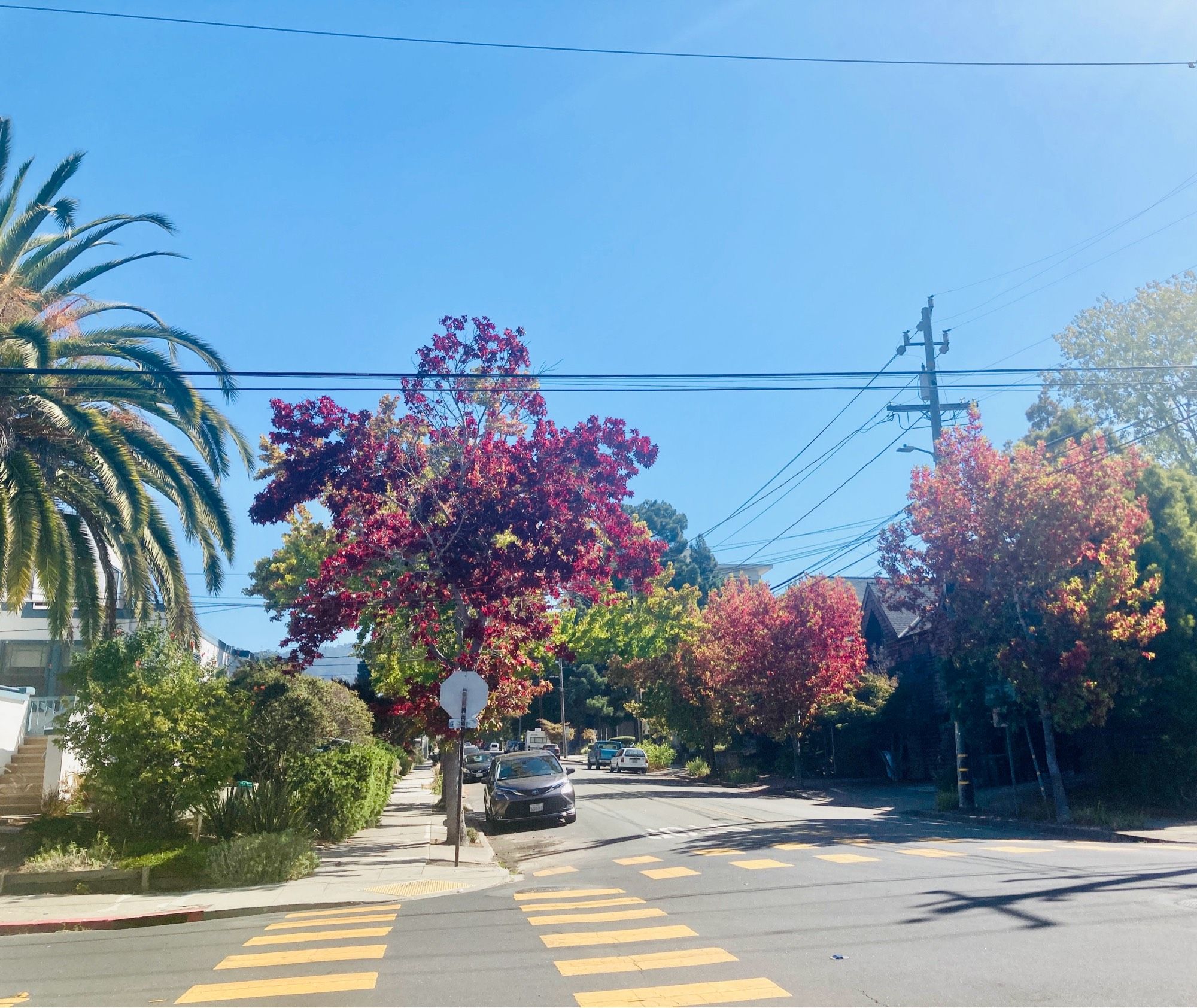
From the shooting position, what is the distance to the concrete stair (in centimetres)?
1972

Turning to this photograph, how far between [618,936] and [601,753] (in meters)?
44.9

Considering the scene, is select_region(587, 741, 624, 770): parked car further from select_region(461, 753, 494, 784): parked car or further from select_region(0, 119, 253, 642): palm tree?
select_region(0, 119, 253, 642): palm tree

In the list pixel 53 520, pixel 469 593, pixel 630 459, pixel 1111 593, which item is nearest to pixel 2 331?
pixel 53 520

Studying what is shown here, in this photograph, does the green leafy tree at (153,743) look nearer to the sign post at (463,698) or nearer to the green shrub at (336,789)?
the green shrub at (336,789)

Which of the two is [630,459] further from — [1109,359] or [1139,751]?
[1109,359]

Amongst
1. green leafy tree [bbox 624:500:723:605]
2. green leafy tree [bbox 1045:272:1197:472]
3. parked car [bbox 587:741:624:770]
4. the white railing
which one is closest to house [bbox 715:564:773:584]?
green leafy tree [bbox 624:500:723:605]

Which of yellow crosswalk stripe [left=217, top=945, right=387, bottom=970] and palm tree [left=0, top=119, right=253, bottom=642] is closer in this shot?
yellow crosswalk stripe [left=217, top=945, right=387, bottom=970]

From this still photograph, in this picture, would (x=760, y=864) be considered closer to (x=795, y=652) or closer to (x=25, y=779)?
(x=25, y=779)

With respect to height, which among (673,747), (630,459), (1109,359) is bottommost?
(673,747)

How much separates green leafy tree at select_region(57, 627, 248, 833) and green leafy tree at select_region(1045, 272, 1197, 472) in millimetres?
29441

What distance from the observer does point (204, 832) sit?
15477mm

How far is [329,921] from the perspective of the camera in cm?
1059

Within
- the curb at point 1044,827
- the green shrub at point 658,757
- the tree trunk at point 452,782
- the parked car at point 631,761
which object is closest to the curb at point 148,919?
the tree trunk at point 452,782

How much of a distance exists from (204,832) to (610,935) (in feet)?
29.8
